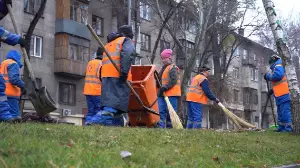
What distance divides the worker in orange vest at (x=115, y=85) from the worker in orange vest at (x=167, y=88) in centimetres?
254

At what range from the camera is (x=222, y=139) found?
6902mm

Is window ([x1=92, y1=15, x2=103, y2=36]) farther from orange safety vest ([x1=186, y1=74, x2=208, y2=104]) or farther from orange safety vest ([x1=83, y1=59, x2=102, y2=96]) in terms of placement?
orange safety vest ([x1=186, y1=74, x2=208, y2=104])

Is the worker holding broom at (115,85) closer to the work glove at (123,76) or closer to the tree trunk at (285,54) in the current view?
the work glove at (123,76)

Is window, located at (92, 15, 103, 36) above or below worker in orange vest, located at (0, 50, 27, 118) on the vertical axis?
above

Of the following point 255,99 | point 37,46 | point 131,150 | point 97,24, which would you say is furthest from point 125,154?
point 255,99

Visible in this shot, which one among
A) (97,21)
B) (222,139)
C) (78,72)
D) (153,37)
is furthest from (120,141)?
(153,37)

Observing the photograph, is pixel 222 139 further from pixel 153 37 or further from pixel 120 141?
pixel 153 37

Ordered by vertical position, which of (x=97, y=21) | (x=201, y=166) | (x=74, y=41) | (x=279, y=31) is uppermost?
(x=97, y=21)

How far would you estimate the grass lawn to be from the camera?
3.76 m

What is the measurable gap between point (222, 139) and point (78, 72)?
23429 millimetres

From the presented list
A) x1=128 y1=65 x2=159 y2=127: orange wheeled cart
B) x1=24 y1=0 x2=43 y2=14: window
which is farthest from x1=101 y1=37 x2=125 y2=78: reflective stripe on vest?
x1=24 y1=0 x2=43 y2=14: window

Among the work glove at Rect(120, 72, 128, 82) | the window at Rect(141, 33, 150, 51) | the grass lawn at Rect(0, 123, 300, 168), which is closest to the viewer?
the grass lawn at Rect(0, 123, 300, 168)

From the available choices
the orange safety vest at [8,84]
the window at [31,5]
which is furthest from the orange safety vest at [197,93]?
the window at [31,5]

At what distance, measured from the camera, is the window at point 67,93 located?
2950 centimetres
